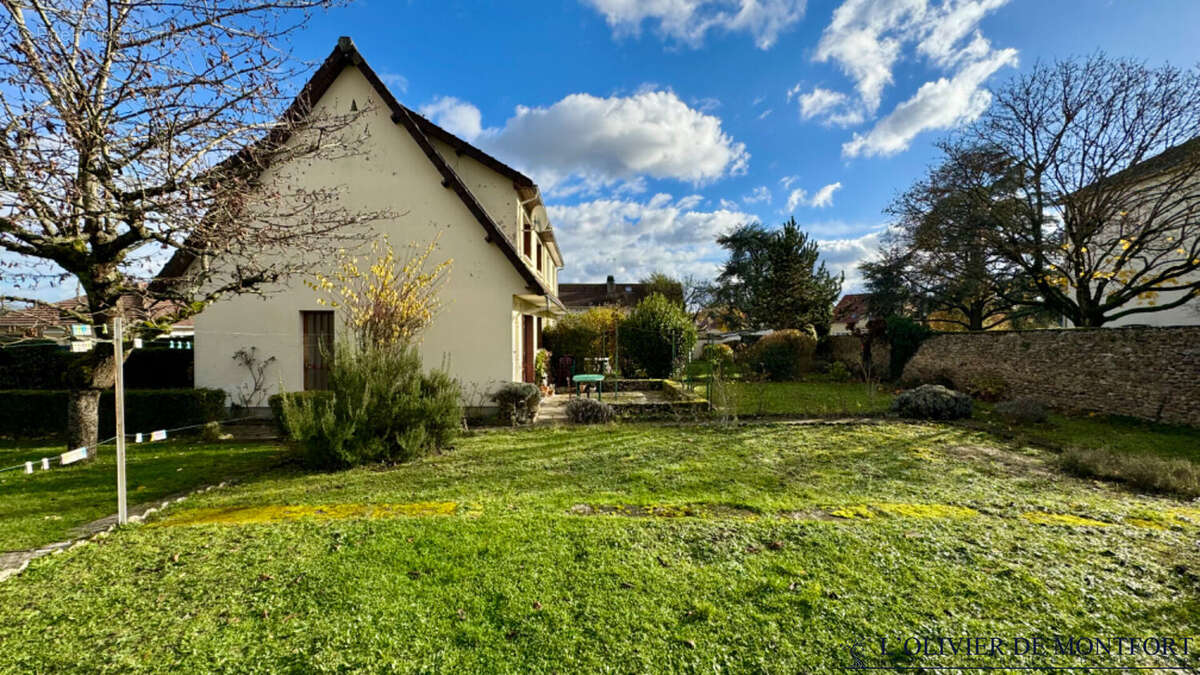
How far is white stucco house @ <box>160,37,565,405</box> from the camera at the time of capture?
413 inches

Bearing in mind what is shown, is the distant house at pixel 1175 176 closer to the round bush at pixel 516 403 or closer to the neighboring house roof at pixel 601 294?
the round bush at pixel 516 403

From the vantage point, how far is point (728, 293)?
1551 inches

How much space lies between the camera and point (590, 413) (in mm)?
10320

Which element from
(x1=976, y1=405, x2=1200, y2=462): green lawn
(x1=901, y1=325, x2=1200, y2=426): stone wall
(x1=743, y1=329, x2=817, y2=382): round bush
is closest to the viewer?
(x1=976, y1=405, x2=1200, y2=462): green lawn

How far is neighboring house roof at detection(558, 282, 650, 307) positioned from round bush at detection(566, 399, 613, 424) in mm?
30411

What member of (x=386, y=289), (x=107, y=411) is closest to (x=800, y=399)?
(x=386, y=289)

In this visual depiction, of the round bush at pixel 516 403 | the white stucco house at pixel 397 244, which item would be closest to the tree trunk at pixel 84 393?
the white stucco house at pixel 397 244

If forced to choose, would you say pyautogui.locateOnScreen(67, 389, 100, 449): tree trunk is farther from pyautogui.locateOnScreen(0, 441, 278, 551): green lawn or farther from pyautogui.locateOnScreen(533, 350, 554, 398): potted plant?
pyautogui.locateOnScreen(533, 350, 554, 398): potted plant

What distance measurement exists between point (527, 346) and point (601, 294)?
3162cm

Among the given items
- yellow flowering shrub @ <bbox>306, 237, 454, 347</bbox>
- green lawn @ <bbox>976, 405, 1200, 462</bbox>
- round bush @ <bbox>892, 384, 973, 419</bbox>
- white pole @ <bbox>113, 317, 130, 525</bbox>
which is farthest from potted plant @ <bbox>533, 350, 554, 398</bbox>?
green lawn @ <bbox>976, 405, 1200, 462</bbox>

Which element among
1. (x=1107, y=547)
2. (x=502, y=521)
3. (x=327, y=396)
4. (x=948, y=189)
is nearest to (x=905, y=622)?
(x=1107, y=547)

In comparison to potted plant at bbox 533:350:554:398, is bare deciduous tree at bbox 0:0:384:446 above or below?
above

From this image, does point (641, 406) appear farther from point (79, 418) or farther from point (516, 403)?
point (79, 418)

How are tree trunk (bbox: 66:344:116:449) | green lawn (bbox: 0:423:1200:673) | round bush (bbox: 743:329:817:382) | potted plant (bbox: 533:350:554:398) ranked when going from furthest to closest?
1. round bush (bbox: 743:329:817:382)
2. potted plant (bbox: 533:350:554:398)
3. tree trunk (bbox: 66:344:116:449)
4. green lawn (bbox: 0:423:1200:673)
